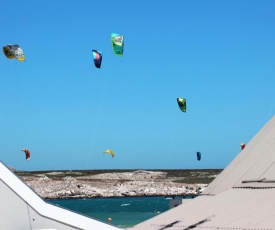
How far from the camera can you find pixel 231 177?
340 inches

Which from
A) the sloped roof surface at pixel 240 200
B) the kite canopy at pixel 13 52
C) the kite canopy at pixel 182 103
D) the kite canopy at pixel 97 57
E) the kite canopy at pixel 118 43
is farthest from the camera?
Answer: the kite canopy at pixel 182 103

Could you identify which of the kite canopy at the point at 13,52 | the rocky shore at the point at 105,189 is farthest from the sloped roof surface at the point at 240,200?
the rocky shore at the point at 105,189

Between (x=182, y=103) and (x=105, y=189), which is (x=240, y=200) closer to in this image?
(x=182, y=103)

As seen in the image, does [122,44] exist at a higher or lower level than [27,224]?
higher

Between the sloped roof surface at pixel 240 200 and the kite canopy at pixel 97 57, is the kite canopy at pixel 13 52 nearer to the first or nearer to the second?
the kite canopy at pixel 97 57

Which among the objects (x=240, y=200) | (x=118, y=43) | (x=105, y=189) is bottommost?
(x=240, y=200)

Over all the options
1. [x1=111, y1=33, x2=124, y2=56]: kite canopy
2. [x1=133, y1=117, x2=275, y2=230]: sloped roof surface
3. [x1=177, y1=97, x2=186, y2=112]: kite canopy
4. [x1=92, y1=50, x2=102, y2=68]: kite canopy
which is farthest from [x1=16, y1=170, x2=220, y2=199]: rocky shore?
[x1=133, y1=117, x2=275, y2=230]: sloped roof surface

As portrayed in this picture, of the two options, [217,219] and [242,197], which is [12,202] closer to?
[217,219]

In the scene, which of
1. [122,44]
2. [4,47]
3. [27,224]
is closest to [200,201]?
[27,224]

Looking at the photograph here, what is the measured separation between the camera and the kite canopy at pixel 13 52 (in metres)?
20.5

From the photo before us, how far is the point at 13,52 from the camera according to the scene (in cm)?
2056

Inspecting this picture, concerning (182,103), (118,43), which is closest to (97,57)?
(118,43)

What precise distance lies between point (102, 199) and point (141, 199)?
800cm

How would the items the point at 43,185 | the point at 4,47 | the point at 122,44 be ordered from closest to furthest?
the point at 122,44 → the point at 4,47 → the point at 43,185
